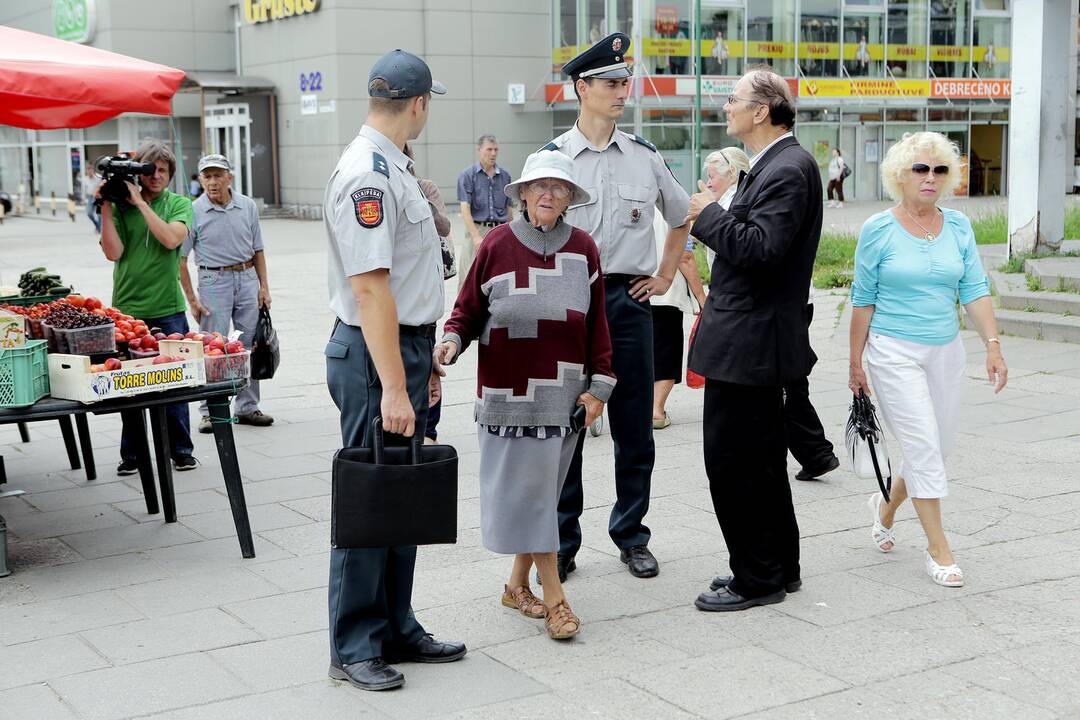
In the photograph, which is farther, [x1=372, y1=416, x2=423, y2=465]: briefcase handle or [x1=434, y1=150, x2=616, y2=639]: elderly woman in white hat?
[x1=434, y1=150, x2=616, y2=639]: elderly woman in white hat

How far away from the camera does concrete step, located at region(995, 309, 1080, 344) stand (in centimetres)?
1126

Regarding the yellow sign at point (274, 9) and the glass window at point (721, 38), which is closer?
the glass window at point (721, 38)

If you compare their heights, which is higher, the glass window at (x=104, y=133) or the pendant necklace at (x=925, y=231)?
the glass window at (x=104, y=133)

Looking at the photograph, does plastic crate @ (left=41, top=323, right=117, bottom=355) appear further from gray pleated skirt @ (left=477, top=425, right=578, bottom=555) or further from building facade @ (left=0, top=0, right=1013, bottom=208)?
building facade @ (left=0, top=0, right=1013, bottom=208)

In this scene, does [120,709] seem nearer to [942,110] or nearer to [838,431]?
[838,431]

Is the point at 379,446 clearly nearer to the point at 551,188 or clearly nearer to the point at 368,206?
the point at 368,206

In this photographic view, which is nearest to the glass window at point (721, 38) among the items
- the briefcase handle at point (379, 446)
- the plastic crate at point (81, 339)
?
the plastic crate at point (81, 339)

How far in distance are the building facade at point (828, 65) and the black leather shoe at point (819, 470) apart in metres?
27.0

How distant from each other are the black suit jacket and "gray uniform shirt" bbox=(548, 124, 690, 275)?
59 cm

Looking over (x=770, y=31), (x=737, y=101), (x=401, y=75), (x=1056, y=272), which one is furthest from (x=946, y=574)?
(x=770, y=31)

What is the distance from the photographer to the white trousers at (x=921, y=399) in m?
5.20

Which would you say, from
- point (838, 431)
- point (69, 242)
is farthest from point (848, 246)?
point (69, 242)

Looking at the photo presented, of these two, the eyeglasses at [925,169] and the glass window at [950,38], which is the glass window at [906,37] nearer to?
the glass window at [950,38]

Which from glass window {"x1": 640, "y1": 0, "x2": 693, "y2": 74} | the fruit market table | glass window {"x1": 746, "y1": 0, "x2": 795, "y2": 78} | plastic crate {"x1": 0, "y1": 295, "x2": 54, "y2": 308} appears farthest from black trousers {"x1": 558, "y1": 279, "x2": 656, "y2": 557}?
glass window {"x1": 746, "y1": 0, "x2": 795, "y2": 78}
